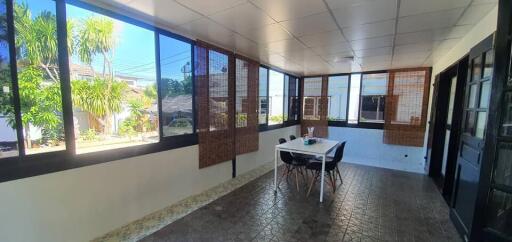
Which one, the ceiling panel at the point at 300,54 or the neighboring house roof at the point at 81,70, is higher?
the ceiling panel at the point at 300,54

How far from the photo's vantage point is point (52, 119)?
1.85 metres

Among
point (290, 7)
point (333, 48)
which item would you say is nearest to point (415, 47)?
point (333, 48)

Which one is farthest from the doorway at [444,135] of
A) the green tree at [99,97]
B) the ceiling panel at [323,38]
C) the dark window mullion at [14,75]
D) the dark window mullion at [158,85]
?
the dark window mullion at [14,75]

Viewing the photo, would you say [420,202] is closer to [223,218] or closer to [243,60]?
[223,218]

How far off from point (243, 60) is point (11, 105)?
3.02 meters

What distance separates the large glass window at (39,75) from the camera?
5.45 feet

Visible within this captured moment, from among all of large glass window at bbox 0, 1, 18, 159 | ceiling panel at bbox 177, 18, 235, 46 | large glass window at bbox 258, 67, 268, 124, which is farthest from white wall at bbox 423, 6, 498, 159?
large glass window at bbox 0, 1, 18, 159

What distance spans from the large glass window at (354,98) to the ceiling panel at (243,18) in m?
4.03

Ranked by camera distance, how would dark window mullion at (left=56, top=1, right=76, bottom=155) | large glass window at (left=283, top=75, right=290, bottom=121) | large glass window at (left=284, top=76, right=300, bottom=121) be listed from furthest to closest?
1. large glass window at (left=284, top=76, right=300, bottom=121)
2. large glass window at (left=283, top=75, right=290, bottom=121)
3. dark window mullion at (left=56, top=1, right=76, bottom=155)

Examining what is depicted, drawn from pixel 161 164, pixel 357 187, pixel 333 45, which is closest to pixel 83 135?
pixel 161 164

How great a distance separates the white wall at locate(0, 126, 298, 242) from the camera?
1673 millimetres

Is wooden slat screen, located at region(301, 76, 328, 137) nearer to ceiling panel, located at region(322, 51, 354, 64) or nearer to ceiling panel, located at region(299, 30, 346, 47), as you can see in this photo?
ceiling panel, located at region(322, 51, 354, 64)

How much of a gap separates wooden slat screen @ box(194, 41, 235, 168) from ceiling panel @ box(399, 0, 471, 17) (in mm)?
2444

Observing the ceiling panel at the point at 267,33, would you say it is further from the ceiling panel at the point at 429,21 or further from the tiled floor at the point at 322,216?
the tiled floor at the point at 322,216
